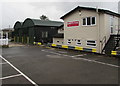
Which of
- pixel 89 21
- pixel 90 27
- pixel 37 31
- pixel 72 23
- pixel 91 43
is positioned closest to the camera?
pixel 91 43

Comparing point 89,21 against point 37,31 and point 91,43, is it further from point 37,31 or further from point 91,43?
point 37,31

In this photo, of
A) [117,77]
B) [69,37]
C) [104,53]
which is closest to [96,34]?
[104,53]

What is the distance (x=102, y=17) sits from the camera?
1475 centimetres

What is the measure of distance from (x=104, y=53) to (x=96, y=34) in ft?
9.13

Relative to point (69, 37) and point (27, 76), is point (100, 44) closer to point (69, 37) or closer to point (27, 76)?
point (69, 37)

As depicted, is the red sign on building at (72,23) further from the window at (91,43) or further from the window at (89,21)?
the window at (91,43)

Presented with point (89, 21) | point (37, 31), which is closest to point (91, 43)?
point (89, 21)

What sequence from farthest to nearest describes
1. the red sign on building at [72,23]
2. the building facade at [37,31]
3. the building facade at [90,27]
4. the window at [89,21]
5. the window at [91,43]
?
the building facade at [37,31] → the red sign on building at [72,23] → the window at [89,21] → the window at [91,43] → the building facade at [90,27]

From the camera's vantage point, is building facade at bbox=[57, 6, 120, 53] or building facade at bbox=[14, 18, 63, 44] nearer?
building facade at bbox=[57, 6, 120, 53]

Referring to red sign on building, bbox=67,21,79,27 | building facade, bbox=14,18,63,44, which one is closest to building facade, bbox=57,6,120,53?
red sign on building, bbox=67,21,79,27

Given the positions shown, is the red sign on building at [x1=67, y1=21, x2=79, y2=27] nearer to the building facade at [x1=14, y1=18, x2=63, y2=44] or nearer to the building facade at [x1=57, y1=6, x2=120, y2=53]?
the building facade at [x1=57, y1=6, x2=120, y2=53]

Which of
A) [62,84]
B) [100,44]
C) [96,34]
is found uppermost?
[96,34]

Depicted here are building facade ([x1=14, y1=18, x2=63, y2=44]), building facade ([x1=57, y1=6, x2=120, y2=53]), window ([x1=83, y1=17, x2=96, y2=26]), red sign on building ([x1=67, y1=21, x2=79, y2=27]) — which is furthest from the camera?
building facade ([x1=14, y1=18, x2=63, y2=44])

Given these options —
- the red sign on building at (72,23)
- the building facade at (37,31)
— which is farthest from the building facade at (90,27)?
the building facade at (37,31)
